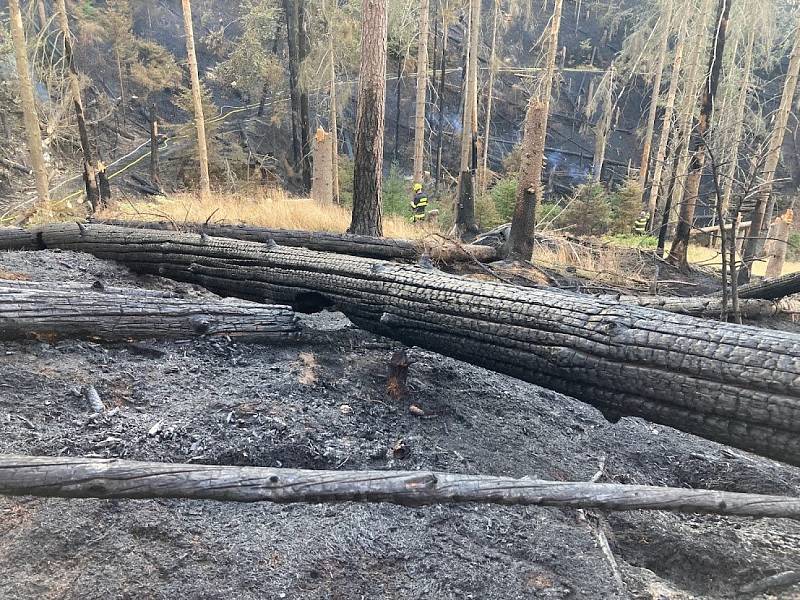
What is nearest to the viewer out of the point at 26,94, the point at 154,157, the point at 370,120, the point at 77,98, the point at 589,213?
the point at 370,120

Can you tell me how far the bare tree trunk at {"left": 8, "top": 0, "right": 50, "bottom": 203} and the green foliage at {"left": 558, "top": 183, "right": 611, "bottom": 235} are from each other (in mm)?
15255

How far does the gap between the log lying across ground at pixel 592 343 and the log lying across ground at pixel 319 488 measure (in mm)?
471

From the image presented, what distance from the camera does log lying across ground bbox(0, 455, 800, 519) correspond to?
5.41ft

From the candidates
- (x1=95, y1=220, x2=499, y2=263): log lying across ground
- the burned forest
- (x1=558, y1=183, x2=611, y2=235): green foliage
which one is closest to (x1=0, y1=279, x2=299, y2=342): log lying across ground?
the burned forest

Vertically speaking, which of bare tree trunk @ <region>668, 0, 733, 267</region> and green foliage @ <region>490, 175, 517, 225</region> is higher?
bare tree trunk @ <region>668, 0, 733, 267</region>

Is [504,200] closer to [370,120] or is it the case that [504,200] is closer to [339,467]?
[370,120]

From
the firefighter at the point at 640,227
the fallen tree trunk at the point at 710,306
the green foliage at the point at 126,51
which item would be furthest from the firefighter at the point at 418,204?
→ the green foliage at the point at 126,51

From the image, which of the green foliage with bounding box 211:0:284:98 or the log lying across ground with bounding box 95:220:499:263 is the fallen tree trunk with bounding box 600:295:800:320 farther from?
the green foliage with bounding box 211:0:284:98

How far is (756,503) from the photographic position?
1.89 m

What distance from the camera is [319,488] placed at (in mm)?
1745

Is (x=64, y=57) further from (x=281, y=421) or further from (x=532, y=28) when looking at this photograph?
(x=532, y=28)

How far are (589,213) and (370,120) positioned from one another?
11.9 meters

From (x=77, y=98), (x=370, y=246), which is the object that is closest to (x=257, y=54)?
(x=77, y=98)

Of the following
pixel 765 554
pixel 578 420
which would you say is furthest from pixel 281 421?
pixel 765 554
